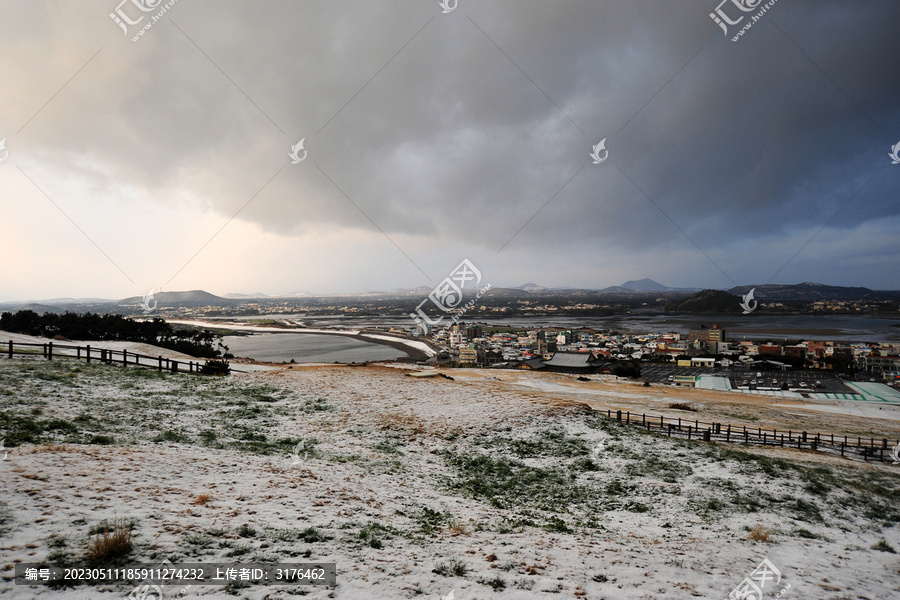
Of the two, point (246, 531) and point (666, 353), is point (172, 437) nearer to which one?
point (246, 531)

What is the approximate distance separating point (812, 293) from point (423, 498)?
Result: 8738 inches

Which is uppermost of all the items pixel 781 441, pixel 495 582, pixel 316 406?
pixel 495 582

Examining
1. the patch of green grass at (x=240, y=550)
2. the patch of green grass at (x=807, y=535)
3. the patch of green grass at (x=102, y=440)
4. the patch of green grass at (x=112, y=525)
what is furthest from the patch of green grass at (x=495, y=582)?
the patch of green grass at (x=102, y=440)

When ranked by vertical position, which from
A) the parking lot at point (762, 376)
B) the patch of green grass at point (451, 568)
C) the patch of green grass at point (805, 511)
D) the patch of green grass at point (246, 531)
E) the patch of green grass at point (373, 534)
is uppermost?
the patch of green grass at point (246, 531)

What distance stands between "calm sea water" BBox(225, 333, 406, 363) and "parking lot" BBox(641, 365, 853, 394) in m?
41.5

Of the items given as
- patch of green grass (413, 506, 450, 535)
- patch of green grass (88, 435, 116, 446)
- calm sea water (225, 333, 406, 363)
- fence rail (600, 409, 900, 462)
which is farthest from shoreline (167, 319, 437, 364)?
patch of green grass (413, 506, 450, 535)

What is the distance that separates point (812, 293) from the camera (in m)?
162

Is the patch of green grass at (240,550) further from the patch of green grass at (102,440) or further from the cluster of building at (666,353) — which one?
the cluster of building at (666,353)

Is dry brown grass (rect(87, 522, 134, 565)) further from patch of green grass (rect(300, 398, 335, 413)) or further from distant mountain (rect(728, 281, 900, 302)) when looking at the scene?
distant mountain (rect(728, 281, 900, 302))

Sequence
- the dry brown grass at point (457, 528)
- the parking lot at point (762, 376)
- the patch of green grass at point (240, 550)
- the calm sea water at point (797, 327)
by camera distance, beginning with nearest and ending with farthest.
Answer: the patch of green grass at point (240, 550) < the dry brown grass at point (457, 528) < the parking lot at point (762, 376) < the calm sea water at point (797, 327)

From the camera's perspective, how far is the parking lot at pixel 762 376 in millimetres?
43500

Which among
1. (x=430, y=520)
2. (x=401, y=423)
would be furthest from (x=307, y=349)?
(x=430, y=520)

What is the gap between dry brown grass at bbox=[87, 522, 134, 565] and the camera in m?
4.44

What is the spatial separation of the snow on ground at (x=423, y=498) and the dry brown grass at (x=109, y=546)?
0.58ft
